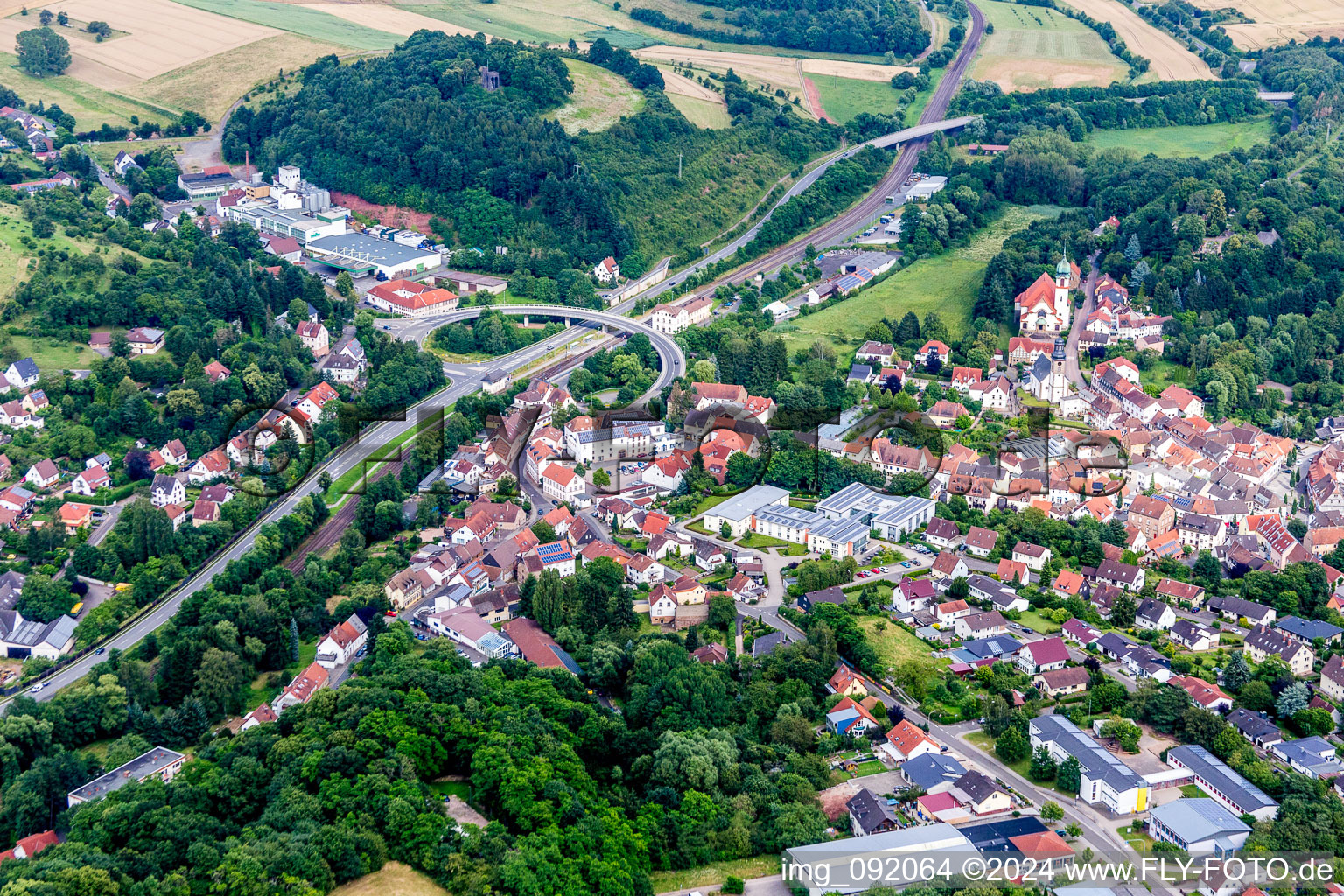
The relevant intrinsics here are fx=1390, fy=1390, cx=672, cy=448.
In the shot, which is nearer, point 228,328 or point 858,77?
point 228,328

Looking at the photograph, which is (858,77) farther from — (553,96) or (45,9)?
(45,9)

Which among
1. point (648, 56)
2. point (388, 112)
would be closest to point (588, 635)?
point (388, 112)

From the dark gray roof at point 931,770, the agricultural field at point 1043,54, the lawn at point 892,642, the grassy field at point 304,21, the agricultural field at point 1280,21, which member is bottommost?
the lawn at point 892,642

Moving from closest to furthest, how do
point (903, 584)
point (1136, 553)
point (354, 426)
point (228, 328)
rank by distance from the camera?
point (903, 584)
point (1136, 553)
point (354, 426)
point (228, 328)

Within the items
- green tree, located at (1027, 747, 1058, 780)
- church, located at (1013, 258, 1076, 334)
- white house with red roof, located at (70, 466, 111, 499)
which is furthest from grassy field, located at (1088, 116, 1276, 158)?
white house with red roof, located at (70, 466, 111, 499)

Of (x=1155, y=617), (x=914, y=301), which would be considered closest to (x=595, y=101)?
(x=914, y=301)

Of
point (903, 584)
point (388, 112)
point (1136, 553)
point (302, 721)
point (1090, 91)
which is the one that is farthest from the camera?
point (1090, 91)

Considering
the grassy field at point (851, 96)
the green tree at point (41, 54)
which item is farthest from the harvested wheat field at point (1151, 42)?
the green tree at point (41, 54)

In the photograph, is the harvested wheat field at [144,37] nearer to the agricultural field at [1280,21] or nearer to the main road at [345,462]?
the main road at [345,462]
